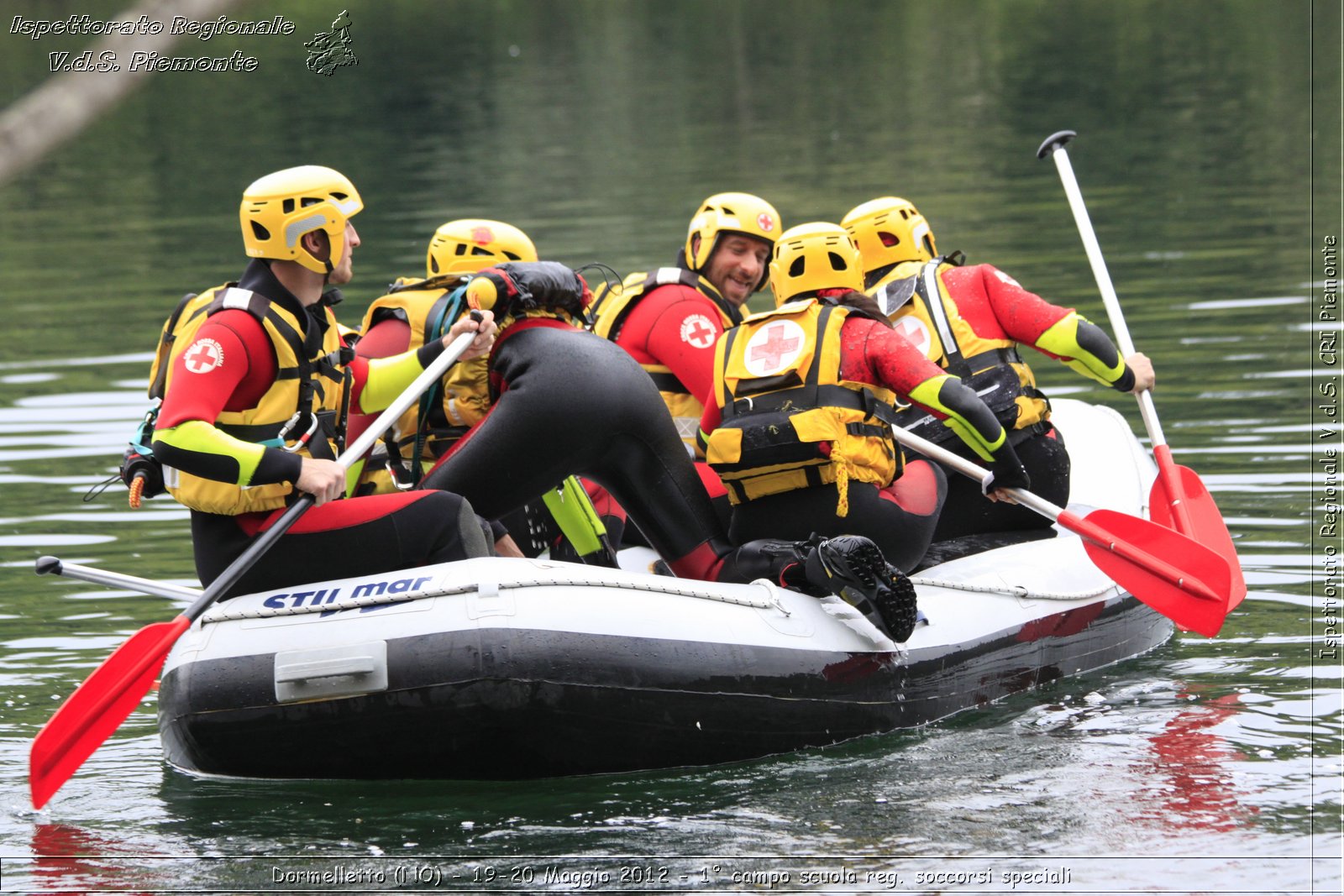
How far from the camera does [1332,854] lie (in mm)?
4914

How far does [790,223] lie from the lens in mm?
17594

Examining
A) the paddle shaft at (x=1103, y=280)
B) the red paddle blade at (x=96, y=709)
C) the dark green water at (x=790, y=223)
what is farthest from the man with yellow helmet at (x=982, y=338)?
the red paddle blade at (x=96, y=709)

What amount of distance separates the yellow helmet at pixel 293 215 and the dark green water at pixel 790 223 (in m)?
1.71

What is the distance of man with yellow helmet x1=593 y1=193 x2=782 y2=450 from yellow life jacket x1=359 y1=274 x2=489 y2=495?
2.35 feet

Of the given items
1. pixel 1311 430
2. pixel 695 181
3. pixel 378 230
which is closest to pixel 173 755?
pixel 1311 430

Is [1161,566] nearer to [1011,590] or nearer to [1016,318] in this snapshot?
[1011,590]

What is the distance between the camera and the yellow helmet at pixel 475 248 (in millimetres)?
7348

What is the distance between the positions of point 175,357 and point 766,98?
24602 mm

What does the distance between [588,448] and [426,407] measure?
29.9 inches

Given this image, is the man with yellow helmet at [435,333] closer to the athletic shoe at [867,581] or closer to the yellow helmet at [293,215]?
the yellow helmet at [293,215]

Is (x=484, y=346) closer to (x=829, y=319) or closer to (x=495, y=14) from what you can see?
(x=829, y=319)

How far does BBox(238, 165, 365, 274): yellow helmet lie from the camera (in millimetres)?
5723

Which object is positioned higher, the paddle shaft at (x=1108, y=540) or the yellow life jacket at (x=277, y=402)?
the yellow life jacket at (x=277, y=402)

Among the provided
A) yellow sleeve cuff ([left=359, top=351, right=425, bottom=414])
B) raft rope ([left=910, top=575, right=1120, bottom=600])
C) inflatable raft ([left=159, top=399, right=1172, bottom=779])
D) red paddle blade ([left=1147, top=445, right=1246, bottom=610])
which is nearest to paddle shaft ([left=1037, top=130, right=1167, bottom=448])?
red paddle blade ([left=1147, top=445, right=1246, bottom=610])
